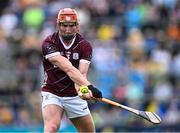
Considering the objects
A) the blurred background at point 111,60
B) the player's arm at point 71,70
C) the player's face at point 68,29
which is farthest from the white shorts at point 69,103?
the blurred background at point 111,60

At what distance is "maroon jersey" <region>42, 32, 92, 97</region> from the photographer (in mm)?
12203

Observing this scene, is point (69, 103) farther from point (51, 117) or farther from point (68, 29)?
point (68, 29)

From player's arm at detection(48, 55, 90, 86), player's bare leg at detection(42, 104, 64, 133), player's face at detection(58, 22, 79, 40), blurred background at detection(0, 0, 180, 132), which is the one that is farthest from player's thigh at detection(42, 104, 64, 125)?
blurred background at detection(0, 0, 180, 132)

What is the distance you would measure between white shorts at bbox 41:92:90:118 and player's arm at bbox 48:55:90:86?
0.50m

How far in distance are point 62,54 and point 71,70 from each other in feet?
1.17

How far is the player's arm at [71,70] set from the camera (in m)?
12.0

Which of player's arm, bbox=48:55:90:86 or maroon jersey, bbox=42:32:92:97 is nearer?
player's arm, bbox=48:55:90:86

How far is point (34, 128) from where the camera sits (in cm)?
1842

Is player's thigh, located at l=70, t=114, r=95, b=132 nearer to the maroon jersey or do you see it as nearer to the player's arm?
the maroon jersey

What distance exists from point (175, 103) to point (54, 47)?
756cm

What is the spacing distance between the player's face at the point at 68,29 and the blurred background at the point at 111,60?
6336 mm

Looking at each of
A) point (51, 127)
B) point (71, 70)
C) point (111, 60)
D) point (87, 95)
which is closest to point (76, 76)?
point (71, 70)

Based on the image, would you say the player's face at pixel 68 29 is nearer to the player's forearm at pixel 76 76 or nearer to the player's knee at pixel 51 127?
the player's forearm at pixel 76 76

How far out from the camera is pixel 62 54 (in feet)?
40.1
